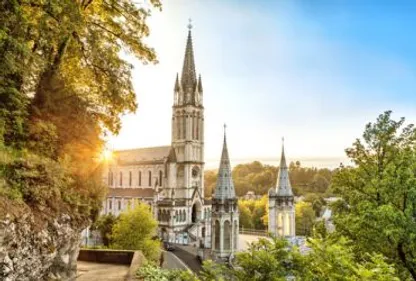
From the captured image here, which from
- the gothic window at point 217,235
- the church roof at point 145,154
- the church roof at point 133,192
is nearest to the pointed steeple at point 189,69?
the church roof at point 145,154

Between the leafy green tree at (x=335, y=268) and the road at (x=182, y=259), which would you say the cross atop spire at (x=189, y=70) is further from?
the leafy green tree at (x=335, y=268)

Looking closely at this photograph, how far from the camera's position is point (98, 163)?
40.1 ft

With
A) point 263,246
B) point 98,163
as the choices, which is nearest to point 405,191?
point 263,246

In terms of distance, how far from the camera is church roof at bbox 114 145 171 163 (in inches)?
2751

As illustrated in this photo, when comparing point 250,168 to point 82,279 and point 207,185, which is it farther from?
point 82,279

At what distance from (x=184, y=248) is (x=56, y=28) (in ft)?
145

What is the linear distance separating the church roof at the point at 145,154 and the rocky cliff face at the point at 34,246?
58.3m

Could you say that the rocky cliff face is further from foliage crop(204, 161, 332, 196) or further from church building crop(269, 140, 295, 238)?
foliage crop(204, 161, 332, 196)

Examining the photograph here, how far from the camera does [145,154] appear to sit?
74.3 meters

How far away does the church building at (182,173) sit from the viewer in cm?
6156

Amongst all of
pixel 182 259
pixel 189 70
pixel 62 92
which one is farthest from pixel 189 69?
pixel 62 92

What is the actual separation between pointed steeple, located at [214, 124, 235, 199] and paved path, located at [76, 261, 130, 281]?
28.5 meters

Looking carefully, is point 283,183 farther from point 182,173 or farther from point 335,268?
point 335,268

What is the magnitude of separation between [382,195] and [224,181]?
104 feet
